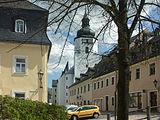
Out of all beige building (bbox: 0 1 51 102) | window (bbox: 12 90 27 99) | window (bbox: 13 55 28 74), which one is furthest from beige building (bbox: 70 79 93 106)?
window (bbox: 12 90 27 99)

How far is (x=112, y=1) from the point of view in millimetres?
6348

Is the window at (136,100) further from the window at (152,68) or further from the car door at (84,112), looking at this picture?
the car door at (84,112)

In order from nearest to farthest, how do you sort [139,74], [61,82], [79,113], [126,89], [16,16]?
[126,89]
[16,16]
[79,113]
[139,74]
[61,82]

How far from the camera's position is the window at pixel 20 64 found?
58.8 feet

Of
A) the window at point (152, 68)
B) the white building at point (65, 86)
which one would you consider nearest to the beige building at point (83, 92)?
the white building at point (65, 86)

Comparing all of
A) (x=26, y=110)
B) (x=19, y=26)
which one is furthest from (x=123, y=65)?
(x=19, y=26)

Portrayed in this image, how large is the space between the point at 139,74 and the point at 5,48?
1673 centimetres

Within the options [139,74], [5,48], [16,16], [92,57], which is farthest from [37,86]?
[139,74]

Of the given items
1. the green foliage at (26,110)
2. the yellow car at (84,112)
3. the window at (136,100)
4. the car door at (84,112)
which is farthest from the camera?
the window at (136,100)

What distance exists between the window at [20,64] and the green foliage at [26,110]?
11.4 m

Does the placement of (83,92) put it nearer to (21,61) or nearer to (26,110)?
(21,61)

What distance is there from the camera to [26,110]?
5.67 metres

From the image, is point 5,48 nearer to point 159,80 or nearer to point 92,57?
point 92,57

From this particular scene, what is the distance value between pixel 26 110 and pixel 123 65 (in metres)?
2.46
